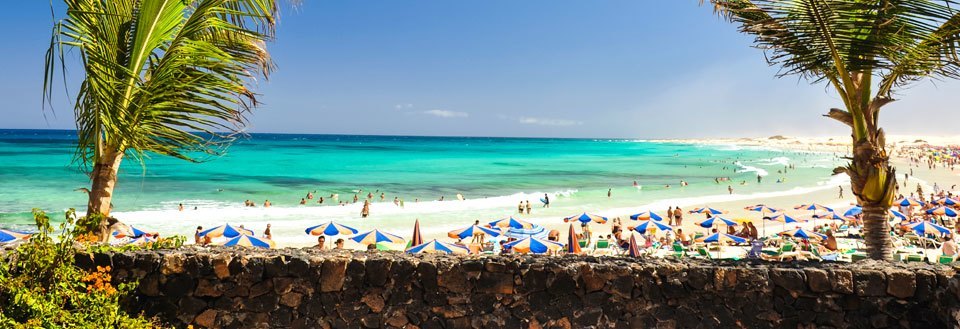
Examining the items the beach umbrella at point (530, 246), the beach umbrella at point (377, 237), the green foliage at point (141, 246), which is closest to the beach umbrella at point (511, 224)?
the beach umbrella at point (377, 237)

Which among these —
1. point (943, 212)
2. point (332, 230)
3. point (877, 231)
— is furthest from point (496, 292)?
point (943, 212)

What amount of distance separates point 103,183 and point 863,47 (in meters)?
6.98

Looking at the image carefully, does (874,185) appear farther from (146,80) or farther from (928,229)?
(928,229)

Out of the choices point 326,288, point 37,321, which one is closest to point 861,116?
point 326,288

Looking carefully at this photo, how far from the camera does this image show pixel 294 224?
2298cm

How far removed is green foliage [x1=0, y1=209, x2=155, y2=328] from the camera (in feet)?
13.1

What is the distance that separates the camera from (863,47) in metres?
5.07

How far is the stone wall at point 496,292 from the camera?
16.1 feet

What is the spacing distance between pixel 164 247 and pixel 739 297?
18.2 feet

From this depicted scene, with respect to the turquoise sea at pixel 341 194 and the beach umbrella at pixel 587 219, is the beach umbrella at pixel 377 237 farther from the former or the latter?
the beach umbrella at pixel 587 219

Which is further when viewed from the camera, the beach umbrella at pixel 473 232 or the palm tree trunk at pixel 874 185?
the beach umbrella at pixel 473 232

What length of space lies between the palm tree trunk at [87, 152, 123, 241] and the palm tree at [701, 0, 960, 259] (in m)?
5.57

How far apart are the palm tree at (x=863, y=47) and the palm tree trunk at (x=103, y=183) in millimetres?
5566

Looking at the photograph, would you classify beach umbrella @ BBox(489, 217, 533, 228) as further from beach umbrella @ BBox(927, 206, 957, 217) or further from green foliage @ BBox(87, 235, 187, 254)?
beach umbrella @ BBox(927, 206, 957, 217)
